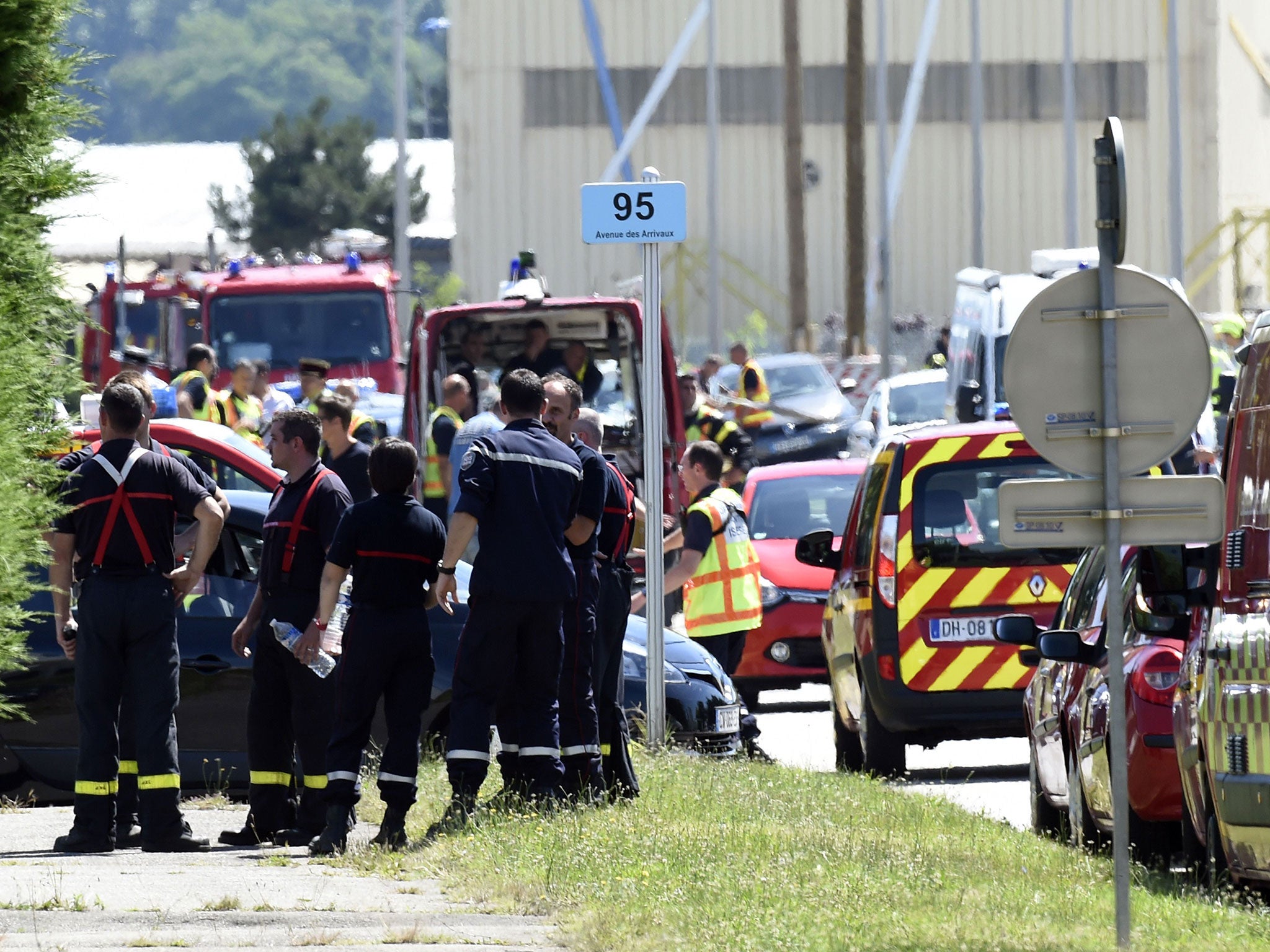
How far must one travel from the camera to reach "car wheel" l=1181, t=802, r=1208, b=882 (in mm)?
7789

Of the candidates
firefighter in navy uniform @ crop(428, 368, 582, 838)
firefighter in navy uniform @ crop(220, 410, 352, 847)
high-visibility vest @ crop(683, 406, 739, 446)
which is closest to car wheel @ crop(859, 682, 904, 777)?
firefighter in navy uniform @ crop(428, 368, 582, 838)

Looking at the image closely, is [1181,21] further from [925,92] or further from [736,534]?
[736,534]

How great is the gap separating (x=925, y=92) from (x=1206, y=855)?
5045cm

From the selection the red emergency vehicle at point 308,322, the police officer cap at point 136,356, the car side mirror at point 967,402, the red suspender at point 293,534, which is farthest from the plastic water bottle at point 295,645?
the red emergency vehicle at point 308,322

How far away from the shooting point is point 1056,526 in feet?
22.2

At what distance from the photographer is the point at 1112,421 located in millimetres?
6676

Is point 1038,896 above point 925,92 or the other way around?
the other way around

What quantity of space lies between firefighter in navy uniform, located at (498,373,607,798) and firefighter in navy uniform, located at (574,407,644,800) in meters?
0.12

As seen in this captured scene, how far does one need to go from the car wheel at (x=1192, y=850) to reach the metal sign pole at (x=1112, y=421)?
1211 millimetres

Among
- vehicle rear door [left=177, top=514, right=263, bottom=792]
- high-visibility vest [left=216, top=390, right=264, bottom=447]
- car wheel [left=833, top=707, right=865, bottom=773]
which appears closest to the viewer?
vehicle rear door [left=177, top=514, right=263, bottom=792]

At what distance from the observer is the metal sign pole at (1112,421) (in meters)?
6.62

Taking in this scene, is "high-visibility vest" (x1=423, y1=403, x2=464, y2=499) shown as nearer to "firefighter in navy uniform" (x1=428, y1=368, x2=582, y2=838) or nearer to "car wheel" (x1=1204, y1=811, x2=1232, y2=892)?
"firefighter in navy uniform" (x1=428, y1=368, x2=582, y2=838)

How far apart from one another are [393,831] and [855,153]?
2976 centimetres


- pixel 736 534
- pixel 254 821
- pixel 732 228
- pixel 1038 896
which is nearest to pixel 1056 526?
pixel 1038 896
